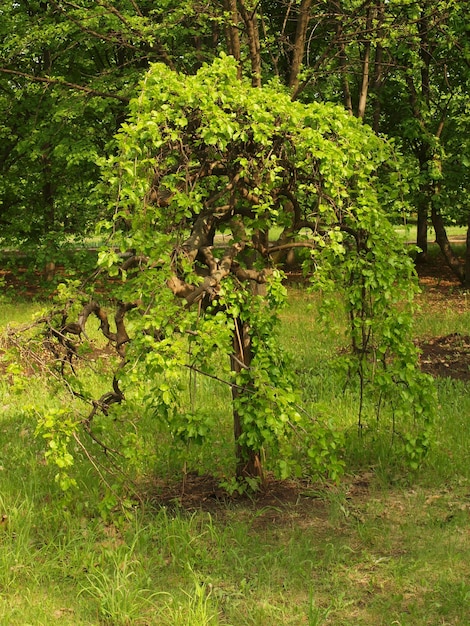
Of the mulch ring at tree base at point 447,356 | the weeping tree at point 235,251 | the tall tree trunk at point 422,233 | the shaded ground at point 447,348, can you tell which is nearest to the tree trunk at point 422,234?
the tall tree trunk at point 422,233

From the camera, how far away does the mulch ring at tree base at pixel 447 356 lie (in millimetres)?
9363

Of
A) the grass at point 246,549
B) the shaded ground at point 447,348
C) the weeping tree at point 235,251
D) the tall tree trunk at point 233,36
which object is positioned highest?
the tall tree trunk at point 233,36

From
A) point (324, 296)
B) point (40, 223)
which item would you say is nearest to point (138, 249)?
point (324, 296)

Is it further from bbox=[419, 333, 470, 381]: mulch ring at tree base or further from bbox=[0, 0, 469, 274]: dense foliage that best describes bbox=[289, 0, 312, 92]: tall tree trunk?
bbox=[0, 0, 469, 274]: dense foliage

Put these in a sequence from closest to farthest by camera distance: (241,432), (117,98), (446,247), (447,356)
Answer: (241,432) < (447,356) < (117,98) < (446,247)

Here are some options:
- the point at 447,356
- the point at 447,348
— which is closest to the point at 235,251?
the point at 447,356

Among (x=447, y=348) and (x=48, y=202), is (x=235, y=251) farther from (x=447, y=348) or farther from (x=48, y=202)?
(x=48, y=202)

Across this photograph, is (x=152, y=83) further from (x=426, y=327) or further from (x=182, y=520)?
(x=426, y=327)

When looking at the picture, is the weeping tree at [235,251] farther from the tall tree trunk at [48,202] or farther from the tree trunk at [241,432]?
the tall tree trunk at [48,202]

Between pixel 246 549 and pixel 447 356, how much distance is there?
5722mm

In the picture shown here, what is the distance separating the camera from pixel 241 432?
5.93 m

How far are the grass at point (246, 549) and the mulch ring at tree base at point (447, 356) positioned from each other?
2.51 m

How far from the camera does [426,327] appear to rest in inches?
473

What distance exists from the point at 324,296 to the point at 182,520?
1871mm
